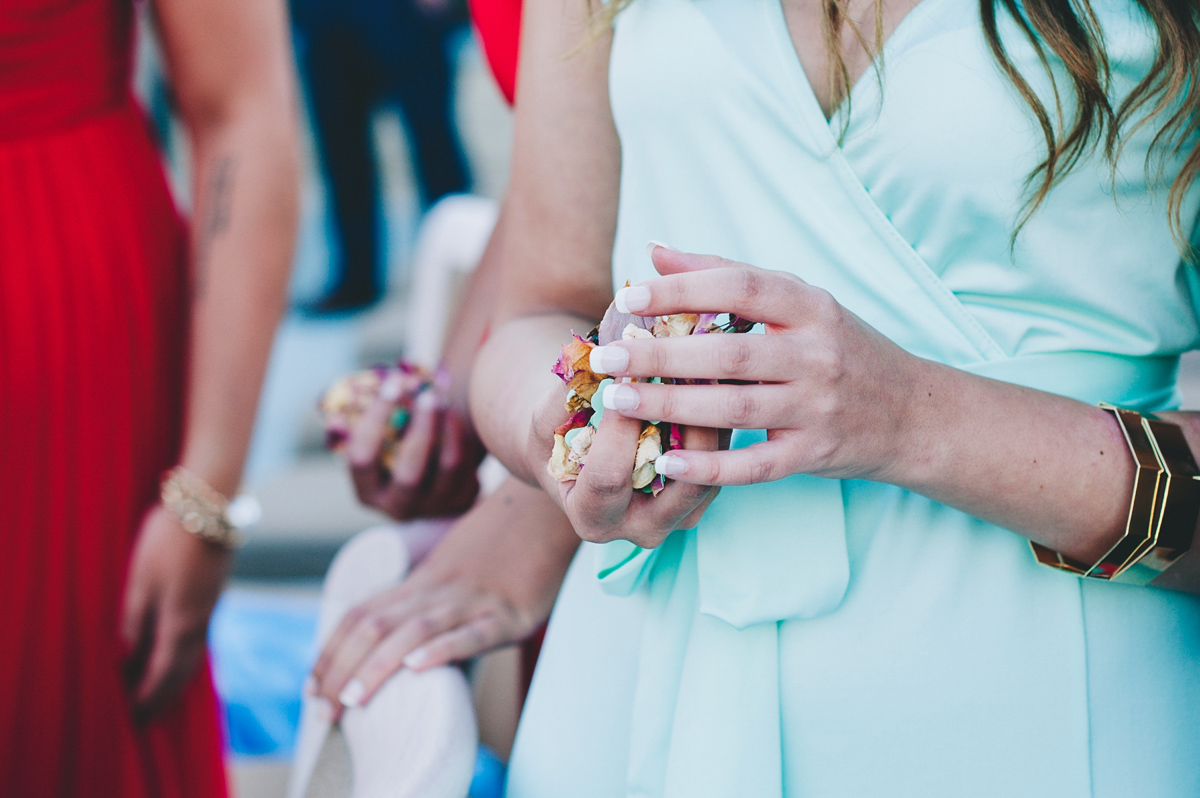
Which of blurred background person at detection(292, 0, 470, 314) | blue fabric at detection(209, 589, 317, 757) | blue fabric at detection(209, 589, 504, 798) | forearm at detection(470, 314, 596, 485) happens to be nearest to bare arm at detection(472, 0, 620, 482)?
forearm at detection(470, 314, 596, 485)

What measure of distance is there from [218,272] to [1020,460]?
3.72ft

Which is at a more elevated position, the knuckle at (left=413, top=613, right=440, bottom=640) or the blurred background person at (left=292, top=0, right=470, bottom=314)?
the knuckle at (left=413, top=613, right=440, bottom=640)

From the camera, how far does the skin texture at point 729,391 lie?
0.59 metres

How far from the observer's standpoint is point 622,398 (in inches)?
22.9

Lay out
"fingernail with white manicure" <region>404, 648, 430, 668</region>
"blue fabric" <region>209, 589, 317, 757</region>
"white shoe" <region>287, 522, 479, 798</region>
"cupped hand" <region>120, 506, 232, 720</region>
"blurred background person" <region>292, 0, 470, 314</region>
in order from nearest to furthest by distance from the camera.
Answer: "white shoe" <region>287, 522, 479, 798</region> → "fingernail with white manicure" <region>404, 648, 430, 668</region> → "cupped hand" <region>120, 506, 232, 720</region> → "blue fabric" <region>209, 589, 317, 757</region> → "blurred background person" <region>292, 0, 470, 314</region>

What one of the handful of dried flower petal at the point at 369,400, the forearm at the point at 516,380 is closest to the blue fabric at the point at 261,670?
the handful of dried flower petal at the point at 369,400

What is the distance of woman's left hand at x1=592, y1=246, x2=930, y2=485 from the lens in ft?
1.90

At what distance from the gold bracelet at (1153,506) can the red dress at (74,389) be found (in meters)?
1.21

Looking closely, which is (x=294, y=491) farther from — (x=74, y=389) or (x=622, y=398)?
(x=622, y=398)

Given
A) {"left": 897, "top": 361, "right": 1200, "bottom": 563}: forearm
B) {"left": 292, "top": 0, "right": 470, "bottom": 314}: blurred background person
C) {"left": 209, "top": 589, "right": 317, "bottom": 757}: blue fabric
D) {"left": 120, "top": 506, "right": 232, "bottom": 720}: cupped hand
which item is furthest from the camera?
{"left": 292, "top": 0, "right": 470, "bottom": 314}: blurred background person

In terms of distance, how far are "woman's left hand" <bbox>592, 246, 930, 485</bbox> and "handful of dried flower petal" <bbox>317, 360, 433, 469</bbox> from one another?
67 cm

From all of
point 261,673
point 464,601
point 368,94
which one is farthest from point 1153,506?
point 368,94

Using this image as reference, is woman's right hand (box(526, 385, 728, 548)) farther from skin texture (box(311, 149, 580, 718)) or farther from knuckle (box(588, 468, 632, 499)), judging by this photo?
skin texture (box(311, 149, 580, 718))

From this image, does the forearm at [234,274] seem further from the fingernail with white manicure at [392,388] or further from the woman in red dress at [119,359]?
the fingernail with white manicure at [392,388]
